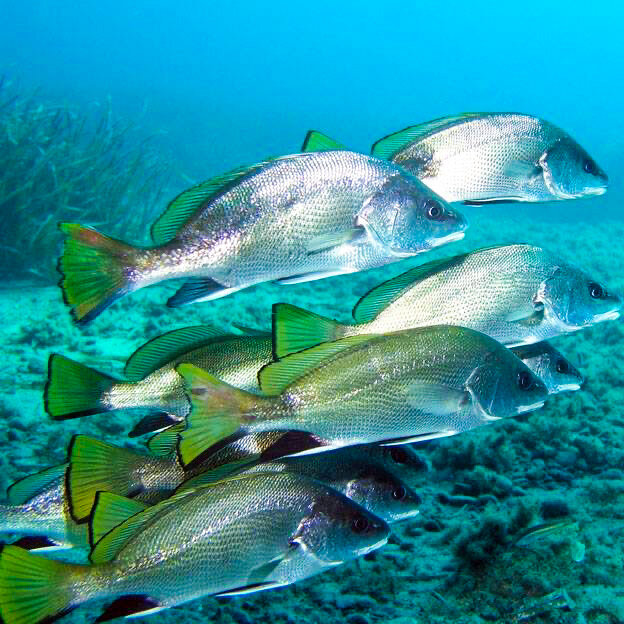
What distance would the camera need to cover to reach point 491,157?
102 inches

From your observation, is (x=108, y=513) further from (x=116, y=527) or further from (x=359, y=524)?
(x=359, y=524)

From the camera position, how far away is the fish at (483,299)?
7.97 ft

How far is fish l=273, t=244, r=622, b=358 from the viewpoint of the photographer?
7.97 feet

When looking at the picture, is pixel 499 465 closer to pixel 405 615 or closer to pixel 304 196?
pixel 405 615

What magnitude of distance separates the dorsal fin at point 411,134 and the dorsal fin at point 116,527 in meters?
1.77

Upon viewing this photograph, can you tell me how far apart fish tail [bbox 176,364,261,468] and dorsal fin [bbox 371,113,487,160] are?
1328mm

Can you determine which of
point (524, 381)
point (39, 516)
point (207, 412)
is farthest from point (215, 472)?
point (524, 381)

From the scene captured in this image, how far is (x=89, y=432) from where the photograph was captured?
191 inches

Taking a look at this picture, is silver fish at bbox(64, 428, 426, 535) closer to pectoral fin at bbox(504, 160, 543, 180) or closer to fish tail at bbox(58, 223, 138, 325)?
fish tail at bbox(58, 223, 138, 325)

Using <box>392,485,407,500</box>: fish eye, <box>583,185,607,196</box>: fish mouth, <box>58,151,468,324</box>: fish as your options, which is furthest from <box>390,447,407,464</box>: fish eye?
<box>583,185,607,196</box>: fish mouth

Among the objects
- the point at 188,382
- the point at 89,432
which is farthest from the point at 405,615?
the point at 89,432

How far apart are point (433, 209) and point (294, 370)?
3.00ft

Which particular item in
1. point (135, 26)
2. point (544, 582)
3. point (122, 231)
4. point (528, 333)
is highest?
point (135, 26)

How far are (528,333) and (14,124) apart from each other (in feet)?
35.5
